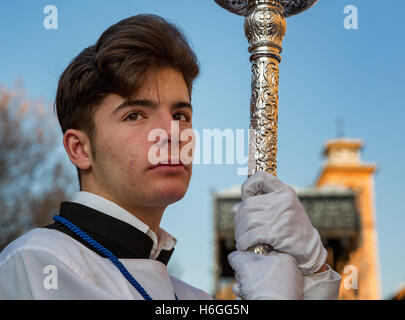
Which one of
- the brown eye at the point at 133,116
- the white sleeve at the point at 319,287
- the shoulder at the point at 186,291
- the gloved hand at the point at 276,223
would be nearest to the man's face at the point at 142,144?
the brown eye at the point at 133,116

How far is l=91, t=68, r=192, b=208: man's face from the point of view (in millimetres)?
1963

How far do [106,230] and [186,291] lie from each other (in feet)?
2.10

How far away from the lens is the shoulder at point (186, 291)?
2542mm

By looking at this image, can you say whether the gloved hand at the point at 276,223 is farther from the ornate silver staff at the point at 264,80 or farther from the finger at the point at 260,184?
the ornate silver staff at the point at 264,80

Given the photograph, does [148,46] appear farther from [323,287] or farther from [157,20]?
[323,287]

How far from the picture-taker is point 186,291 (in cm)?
260

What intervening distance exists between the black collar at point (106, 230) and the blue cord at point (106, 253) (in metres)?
0.02

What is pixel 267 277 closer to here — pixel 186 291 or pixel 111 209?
pixel 111 209

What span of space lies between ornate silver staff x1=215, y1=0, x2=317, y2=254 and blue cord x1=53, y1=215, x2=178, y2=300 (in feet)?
1.68

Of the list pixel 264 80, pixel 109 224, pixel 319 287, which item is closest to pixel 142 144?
pixel 109 224

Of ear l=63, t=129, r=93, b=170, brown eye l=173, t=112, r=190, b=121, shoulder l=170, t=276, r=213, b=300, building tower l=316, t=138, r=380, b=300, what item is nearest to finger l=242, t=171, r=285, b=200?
brown eye l=173, t=112, r=190, b=121

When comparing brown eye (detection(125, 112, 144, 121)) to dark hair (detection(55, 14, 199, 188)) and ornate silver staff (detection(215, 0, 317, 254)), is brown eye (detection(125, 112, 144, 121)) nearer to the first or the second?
dark hair (detection(55, 14, 199, 188))

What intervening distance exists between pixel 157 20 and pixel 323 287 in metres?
1.18
